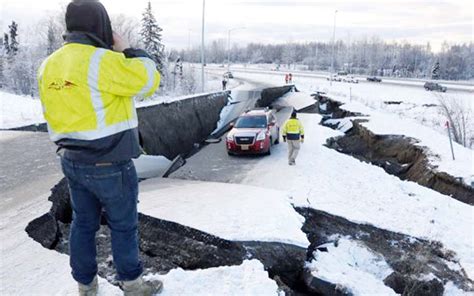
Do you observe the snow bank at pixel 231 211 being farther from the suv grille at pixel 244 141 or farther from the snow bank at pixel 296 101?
the snow bank at pixel 296 101

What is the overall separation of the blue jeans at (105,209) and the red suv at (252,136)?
12.4 metres

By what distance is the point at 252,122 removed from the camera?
1720 cm

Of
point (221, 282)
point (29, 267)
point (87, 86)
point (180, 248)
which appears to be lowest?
point (180, 248)

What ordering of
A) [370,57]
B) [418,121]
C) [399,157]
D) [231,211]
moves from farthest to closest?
[370,57], [418,121], [399,157], [231,211]

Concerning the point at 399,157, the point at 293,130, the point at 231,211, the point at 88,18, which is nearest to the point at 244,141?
the point at 293,130

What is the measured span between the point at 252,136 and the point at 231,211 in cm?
857

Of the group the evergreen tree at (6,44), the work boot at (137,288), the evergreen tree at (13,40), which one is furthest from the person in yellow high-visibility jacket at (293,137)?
the evergreen tree at (13,40)

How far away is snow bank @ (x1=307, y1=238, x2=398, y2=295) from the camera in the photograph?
6691 mm

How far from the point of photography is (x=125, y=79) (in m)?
3.08

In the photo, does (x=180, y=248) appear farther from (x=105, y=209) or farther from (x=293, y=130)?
(x=293, y=130)

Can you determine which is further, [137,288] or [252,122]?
[252,122]

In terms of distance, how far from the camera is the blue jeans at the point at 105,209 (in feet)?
10.6

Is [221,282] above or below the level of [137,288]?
below

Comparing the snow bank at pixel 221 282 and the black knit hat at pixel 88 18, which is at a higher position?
the black knit hat at pixel 88 18
